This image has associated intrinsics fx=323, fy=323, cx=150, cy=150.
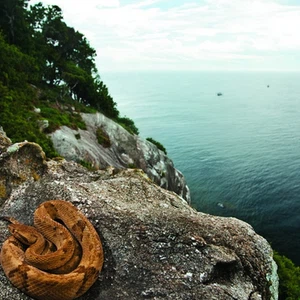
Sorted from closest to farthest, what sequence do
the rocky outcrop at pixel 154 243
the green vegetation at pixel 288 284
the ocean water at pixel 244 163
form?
the rocky outcrop at pixel 154 243
the green vegetation at pixel 288 284
the ocean water at pixel 244 163

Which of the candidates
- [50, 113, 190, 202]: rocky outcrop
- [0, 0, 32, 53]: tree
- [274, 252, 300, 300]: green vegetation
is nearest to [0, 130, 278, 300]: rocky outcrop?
[50, 113, 190, 202]: rocky outcrop

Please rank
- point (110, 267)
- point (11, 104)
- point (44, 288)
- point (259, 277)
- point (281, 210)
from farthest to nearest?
point (281, 210) → point (11, 104) → point (259, 277) → point (110, 267) → point (44, 288)

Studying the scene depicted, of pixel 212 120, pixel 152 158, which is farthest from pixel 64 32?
pixel 212 120

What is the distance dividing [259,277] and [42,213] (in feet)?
30.6

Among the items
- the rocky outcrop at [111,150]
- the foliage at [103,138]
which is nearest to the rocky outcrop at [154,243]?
the rocky outcrop at [111,150]

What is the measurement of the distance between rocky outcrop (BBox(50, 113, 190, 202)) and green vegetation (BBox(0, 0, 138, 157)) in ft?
7.05

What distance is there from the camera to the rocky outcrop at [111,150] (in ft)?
129

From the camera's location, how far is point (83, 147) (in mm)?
41031

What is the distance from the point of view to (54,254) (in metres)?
11.4

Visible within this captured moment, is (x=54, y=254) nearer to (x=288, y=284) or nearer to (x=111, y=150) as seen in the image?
(x=288, y=284)

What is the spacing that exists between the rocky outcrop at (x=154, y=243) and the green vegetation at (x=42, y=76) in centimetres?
1517

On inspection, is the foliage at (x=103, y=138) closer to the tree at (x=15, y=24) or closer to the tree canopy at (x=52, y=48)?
the tree canopy at (x=52, y=48)

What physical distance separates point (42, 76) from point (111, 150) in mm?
29483

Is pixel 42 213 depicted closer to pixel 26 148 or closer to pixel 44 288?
pixel 44 288
